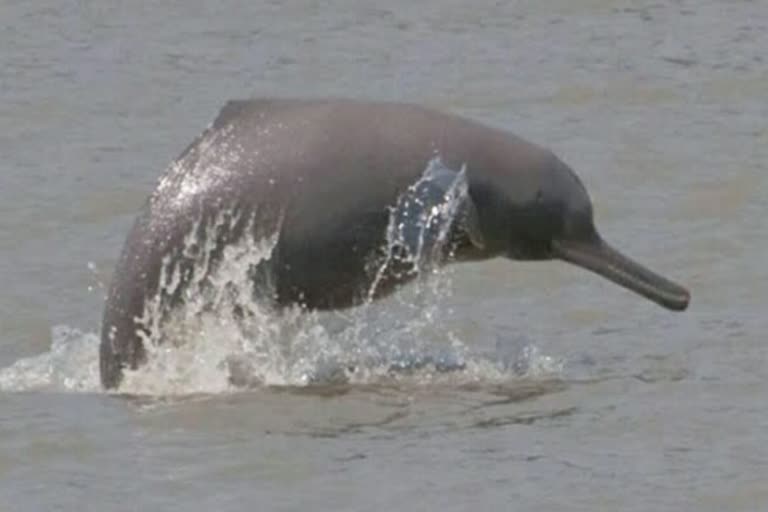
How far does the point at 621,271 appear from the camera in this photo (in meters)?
13.2

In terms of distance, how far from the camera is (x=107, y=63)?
65.9ft

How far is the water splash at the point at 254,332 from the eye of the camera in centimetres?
1273

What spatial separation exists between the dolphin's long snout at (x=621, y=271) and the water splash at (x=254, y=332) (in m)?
0.44

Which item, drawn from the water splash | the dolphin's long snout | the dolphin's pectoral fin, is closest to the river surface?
the water splash

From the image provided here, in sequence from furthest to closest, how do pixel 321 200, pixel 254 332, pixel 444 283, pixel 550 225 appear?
pixel 444 283, pixel 550 225, pixel 254 332, pixel 321 200

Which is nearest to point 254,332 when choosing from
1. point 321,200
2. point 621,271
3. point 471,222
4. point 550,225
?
point 321,200

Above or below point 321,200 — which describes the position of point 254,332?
below

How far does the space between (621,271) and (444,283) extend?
5.04 ft

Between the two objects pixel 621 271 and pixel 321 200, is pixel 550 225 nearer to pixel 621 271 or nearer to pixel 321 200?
pixel 621 271

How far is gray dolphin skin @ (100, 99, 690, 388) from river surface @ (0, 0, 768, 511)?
14.7 inches

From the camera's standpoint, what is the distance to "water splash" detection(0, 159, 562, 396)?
12.7 metres

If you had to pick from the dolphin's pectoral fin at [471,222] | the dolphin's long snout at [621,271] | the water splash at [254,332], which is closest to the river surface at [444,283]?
the water splash at [254,332]

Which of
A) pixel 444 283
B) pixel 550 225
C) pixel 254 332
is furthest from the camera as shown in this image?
pixel 444 283

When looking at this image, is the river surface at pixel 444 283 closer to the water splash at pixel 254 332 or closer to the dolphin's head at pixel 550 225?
the water splash at pixel 254 332
